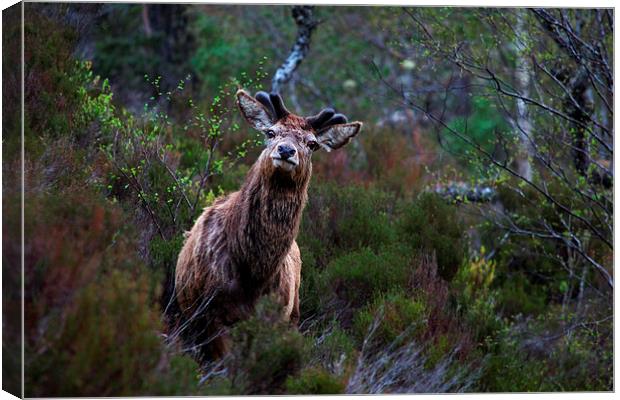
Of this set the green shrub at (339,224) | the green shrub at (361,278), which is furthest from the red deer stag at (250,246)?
the green shrub at (339,224)

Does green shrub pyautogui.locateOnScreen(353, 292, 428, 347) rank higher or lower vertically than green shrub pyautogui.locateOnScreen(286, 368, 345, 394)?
A: lower

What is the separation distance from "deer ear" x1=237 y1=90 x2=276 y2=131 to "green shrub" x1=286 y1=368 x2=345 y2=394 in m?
1.81

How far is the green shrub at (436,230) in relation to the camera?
1054cm

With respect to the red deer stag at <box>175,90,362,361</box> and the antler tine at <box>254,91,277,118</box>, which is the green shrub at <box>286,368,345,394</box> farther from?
the antler tine at <box>254,91,277,118</box>

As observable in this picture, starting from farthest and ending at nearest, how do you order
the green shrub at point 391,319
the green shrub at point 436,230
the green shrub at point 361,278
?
the green shrub at point 436,230 < the green shrub at point 361,278 < the green shrub at point 391,319

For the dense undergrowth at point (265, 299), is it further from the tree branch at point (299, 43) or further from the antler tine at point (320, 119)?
the antler tine at point (320, 119)

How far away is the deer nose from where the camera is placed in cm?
686

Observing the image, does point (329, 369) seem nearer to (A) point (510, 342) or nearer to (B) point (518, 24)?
(A) point (510, 342)

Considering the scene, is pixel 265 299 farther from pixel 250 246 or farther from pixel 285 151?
pixel 285 151

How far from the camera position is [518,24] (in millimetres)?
10945

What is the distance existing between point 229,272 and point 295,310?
100 centimetres

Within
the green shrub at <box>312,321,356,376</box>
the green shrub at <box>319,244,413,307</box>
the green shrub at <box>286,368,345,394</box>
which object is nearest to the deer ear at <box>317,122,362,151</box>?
the green shrub at <box>312,321,356,376</box>

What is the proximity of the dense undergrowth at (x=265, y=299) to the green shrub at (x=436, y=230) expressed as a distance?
0.02 metres

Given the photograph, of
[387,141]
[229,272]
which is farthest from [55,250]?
[387,141]
